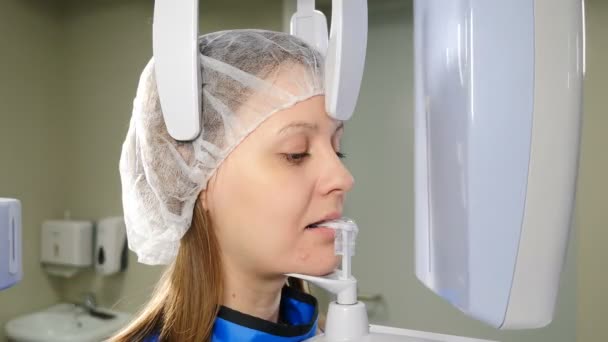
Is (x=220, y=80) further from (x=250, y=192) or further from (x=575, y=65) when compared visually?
(x=575, y=65)

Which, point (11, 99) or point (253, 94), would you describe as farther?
point (11, 99)

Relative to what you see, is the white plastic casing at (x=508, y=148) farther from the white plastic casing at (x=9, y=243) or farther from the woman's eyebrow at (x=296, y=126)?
the white plastic casing at (x=9, y=243)

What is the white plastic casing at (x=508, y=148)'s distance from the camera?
0.44 meters

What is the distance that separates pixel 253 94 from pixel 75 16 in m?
2.35

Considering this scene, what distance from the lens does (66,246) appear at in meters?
2.51

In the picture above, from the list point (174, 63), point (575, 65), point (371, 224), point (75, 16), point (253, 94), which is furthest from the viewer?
point (75, 16)

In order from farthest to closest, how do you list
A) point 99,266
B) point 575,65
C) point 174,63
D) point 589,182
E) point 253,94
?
point 99,266
point 589,182
point 253,94
point 174,63
point 575,65

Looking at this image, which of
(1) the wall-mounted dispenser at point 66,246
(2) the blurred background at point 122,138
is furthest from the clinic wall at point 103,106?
(1) the wall-mounted dispenser at point 66,246

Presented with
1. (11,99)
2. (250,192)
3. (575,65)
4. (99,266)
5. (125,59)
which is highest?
(125,59)

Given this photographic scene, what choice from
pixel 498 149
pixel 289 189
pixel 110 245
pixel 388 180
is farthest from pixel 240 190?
pixel 110 245

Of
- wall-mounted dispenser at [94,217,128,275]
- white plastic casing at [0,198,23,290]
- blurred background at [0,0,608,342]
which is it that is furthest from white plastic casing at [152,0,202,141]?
wall-mounted dispenser at [94,217,128,275]

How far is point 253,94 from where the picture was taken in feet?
2.47

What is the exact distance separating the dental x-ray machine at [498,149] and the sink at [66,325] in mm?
2142

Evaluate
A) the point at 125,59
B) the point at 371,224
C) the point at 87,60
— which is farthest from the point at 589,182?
the point at 87,60
